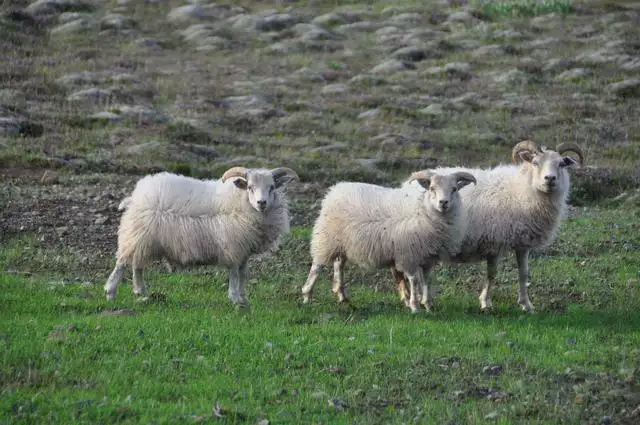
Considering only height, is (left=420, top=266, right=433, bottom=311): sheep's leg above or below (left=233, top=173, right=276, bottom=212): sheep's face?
below

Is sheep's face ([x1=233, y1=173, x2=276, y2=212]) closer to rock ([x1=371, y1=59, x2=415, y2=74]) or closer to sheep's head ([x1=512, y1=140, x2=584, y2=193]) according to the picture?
sheep's head ([x1=512, y1=140, x2=584, y2=193])

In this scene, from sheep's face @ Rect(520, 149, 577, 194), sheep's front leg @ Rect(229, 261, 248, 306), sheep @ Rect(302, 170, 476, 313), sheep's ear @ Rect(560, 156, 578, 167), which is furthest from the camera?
sheep's ear @ Rect(560, 156, 578, 167)

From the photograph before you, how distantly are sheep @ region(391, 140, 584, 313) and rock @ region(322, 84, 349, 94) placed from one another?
Result: 23391mm

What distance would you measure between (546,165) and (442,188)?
83.2 inches

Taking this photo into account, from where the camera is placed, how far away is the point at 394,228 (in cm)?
1429

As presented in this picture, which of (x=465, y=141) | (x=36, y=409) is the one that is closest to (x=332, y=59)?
(x=465, y=141)

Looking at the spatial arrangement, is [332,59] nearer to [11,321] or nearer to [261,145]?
[261,145]

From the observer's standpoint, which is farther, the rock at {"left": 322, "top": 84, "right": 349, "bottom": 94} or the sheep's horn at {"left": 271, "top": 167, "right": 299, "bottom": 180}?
the rock at {"left": 322, "top": 84, "right": 349, "bottom": 94}

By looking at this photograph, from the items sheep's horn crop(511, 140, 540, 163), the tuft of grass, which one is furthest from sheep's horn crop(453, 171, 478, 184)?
the tuft of grass

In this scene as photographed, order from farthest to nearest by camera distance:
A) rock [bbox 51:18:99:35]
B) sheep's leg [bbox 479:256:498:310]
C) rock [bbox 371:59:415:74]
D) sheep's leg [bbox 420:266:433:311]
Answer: rock [bbox 51:18:99:35]
rock [bbox 371:59:415:74]
sheep's leg [bbox 479:256:498:310]
sheep's leg [bbox 420:266:433:311]

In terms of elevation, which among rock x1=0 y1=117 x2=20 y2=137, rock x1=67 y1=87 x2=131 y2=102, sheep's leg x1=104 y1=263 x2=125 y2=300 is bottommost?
rock x1=67 y1=87 x2=131 y2=102

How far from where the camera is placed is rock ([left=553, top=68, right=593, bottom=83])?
40.6 m

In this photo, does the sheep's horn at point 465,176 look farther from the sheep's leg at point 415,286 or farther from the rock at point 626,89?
the rock at point 626,89

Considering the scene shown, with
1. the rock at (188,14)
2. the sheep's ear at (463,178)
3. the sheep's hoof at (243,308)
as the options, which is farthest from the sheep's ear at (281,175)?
the rock at (188,14)
